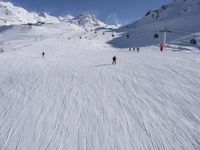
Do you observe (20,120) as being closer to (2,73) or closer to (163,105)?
(163,105)

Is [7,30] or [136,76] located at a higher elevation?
[7,30]

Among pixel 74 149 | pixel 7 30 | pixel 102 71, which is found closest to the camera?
pixel 74 149

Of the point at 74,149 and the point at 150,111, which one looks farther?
the point at 150,111

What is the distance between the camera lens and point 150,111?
12.1 meters

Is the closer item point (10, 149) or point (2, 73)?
point (10, 149)

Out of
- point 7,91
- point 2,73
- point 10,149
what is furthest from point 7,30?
point 10,149

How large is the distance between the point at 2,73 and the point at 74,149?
18025 mm

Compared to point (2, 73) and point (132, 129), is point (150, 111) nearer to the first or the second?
point (132, 129)

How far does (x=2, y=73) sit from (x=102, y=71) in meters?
12.3

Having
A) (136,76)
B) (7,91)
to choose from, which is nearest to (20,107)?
(7,91)

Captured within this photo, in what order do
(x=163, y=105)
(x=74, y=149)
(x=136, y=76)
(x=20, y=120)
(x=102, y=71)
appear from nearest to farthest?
1. (x=74, y=149)
2. (x=20, y=120)
3. (x=163, y=105)
4. (x=136, y=76)
5. (x=102, y=71)

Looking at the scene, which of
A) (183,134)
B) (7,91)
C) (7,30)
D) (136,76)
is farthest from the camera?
(7,30)

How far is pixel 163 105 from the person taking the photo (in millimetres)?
12797

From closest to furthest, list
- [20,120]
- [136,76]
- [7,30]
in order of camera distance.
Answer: [20,120], [136,76], [7,30]
